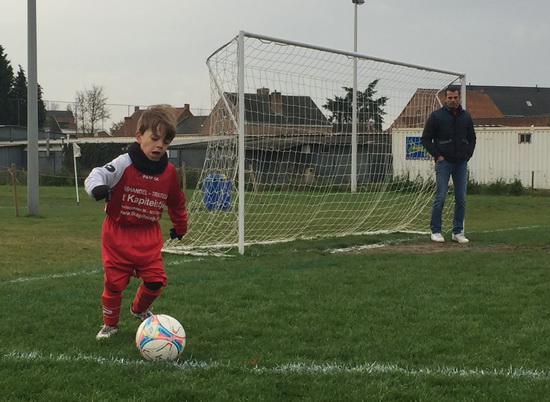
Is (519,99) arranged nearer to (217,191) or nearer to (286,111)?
(286,111)

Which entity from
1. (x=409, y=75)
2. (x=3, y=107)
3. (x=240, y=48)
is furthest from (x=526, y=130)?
(x=3, y=107)

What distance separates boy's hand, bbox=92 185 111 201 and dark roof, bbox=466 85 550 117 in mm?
70359

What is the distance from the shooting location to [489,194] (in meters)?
26.7

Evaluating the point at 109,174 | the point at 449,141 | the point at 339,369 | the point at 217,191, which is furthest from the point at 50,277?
the point at 449,141

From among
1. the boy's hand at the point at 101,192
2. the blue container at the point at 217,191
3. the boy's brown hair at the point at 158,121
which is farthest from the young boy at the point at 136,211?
the blue container at the point at 217,191

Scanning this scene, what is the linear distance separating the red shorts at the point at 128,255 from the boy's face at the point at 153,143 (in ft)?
1.73

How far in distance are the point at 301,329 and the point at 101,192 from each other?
1.72 metres

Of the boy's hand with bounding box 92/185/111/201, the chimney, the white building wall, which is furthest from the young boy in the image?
the white building wall

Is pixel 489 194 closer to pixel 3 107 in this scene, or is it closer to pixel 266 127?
pixel 266 127

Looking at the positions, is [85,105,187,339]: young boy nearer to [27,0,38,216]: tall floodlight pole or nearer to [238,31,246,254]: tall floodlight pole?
[238,31,246,254]: tall floodlight pole

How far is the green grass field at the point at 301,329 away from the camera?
3.54 m

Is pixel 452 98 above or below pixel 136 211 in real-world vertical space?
above

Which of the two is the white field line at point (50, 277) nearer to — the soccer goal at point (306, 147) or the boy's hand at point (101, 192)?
the soccer goal at point (306, 147)

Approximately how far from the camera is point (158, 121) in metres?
4.50
